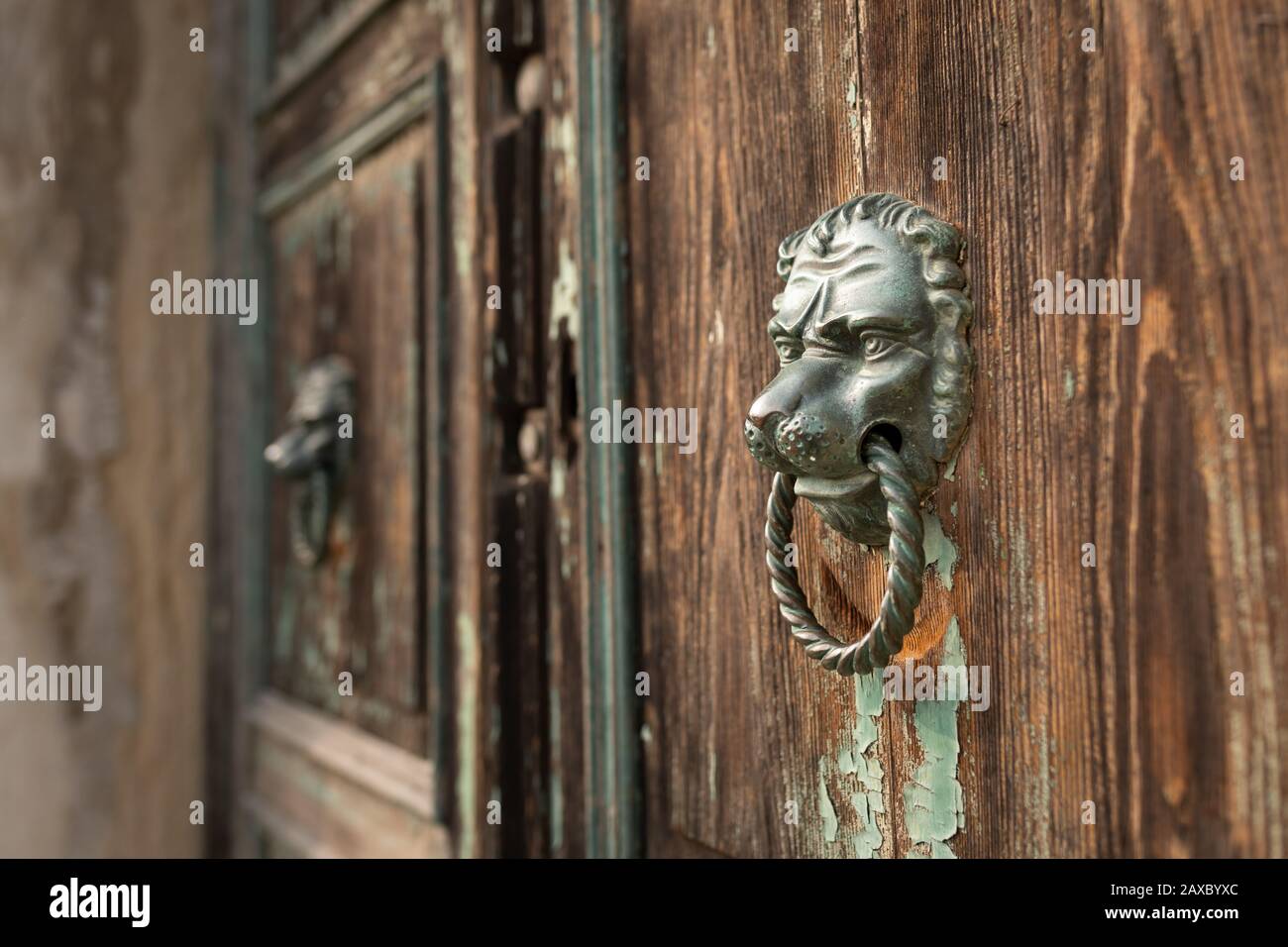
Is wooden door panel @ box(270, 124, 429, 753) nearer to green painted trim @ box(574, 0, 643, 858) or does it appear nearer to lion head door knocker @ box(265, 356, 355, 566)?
lion head door knocker @ box(265, 356, 355, 566)

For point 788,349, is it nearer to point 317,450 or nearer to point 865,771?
point 865,771

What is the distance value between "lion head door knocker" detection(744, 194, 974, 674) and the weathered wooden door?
0.45 meters

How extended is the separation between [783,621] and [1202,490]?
0.21 m

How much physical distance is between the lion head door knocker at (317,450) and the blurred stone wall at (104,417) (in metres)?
0.33

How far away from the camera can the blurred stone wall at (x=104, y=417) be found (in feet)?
3.77

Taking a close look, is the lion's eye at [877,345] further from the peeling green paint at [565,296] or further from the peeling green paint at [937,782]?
the peeling green paint at [565,296]

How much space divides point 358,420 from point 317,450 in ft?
0.15

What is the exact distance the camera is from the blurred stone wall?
3.77ft

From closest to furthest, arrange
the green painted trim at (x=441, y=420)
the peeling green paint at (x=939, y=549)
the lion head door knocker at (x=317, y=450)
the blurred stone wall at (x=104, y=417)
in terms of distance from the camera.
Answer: the peeling green paint at (x=939, y=549) < the green painted trim at (x=441, y=420) < the lion head door knocker at (x=317, y=450) < the blurred stone wall at (x=104, y=417)

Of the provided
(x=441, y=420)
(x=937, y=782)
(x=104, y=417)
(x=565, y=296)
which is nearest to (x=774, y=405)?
(x=937, y=782)

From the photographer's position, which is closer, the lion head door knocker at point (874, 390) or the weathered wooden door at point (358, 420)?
the lion head door knocker at point (874, 390)

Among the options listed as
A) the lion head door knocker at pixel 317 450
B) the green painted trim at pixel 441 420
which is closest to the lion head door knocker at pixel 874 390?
the green painted trim at pixel 441 420

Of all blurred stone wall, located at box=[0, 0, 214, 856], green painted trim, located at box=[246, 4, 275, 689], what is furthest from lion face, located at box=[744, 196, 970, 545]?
blurred stone wall, located at box=[0, 0, 214, 856]

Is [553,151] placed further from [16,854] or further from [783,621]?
[16,854]
